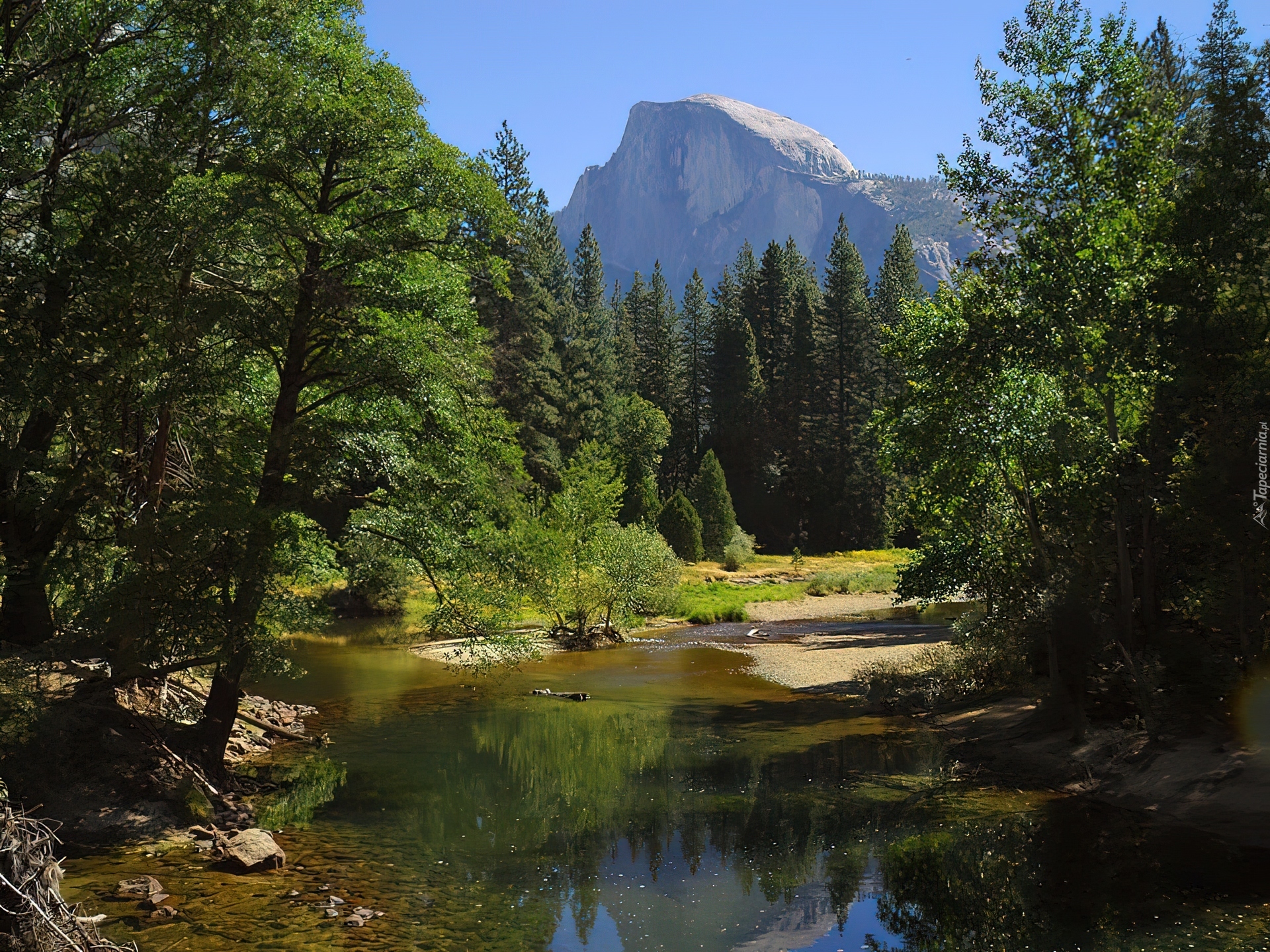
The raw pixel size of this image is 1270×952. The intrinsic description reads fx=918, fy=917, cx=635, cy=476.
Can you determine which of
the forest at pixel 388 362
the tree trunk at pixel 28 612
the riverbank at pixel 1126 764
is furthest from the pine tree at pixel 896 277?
the tree trunk at pixel 28 612

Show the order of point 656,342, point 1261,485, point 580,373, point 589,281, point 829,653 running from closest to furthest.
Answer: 1. point 1261,485
2. point 829,653
3. point 580,373
4. point 589,281
5. point 656,342

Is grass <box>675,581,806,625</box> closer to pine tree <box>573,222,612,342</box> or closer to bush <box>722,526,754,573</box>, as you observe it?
bush <box>722,526,754,573</box>

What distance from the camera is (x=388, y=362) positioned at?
506 inches

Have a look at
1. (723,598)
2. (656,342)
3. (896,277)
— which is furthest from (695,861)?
(656,342)

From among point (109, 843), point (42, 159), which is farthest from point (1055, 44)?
point (109, 843)

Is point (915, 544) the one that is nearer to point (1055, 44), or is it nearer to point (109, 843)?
point (1055, 44)

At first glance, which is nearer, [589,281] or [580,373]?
[580,373]

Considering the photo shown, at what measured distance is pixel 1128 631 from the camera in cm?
1422

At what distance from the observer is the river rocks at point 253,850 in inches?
413

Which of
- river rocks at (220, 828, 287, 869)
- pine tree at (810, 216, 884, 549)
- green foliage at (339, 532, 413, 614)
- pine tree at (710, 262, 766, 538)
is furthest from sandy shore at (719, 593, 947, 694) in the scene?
pine tree at (710, 262, 766, 538)

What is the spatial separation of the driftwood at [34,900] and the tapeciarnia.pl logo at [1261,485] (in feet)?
44.4

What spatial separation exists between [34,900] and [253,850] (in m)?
3.47

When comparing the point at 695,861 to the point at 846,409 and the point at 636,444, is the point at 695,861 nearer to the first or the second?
the point at 636,444

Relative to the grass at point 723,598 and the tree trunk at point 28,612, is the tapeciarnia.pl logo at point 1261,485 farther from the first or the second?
the grass at point 723,598
